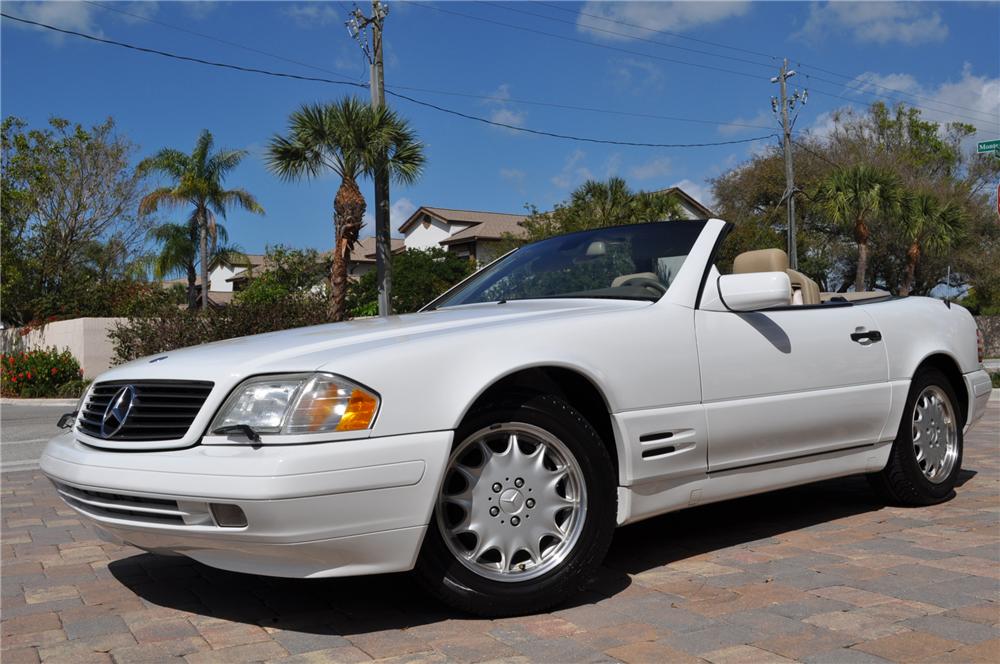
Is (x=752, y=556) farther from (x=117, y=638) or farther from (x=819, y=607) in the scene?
(x=117, y=638)

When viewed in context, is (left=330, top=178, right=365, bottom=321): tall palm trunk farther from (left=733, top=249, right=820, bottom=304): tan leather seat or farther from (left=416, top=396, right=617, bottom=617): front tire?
(left=416, top=396, right=617, bottom=617): front tire

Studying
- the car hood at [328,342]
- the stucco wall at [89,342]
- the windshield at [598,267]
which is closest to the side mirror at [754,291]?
the windshield at [598,267]

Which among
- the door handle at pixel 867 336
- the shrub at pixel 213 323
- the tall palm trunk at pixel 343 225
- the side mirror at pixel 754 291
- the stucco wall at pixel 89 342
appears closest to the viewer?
the side mirror at pixel 754 291

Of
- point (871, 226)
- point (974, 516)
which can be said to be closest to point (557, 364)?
point (974, 516)

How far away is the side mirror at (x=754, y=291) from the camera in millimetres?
3916

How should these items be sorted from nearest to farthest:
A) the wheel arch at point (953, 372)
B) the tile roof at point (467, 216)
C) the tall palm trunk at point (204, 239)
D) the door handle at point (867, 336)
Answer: the door handle at point (867, 336), the wheel arch at point (953, 372), the tall palm trunk at point (204, 239), the tile roof at point (467, 216)

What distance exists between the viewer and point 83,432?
3.57m

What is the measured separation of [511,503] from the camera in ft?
11.0

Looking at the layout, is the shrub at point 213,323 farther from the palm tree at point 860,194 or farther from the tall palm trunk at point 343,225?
the palm tree at point 860,194

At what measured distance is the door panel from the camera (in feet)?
12.9

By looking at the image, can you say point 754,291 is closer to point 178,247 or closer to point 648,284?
point 648,284

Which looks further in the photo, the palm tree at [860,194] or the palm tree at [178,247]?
the palm tree at [178,247]

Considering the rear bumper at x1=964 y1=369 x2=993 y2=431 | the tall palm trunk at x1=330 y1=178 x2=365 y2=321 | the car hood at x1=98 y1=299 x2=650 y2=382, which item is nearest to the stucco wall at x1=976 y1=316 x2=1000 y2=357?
the tall palm trunk at x1=330 y1=178 x2=365 y2=321

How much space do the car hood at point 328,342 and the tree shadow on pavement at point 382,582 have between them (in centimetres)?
92
